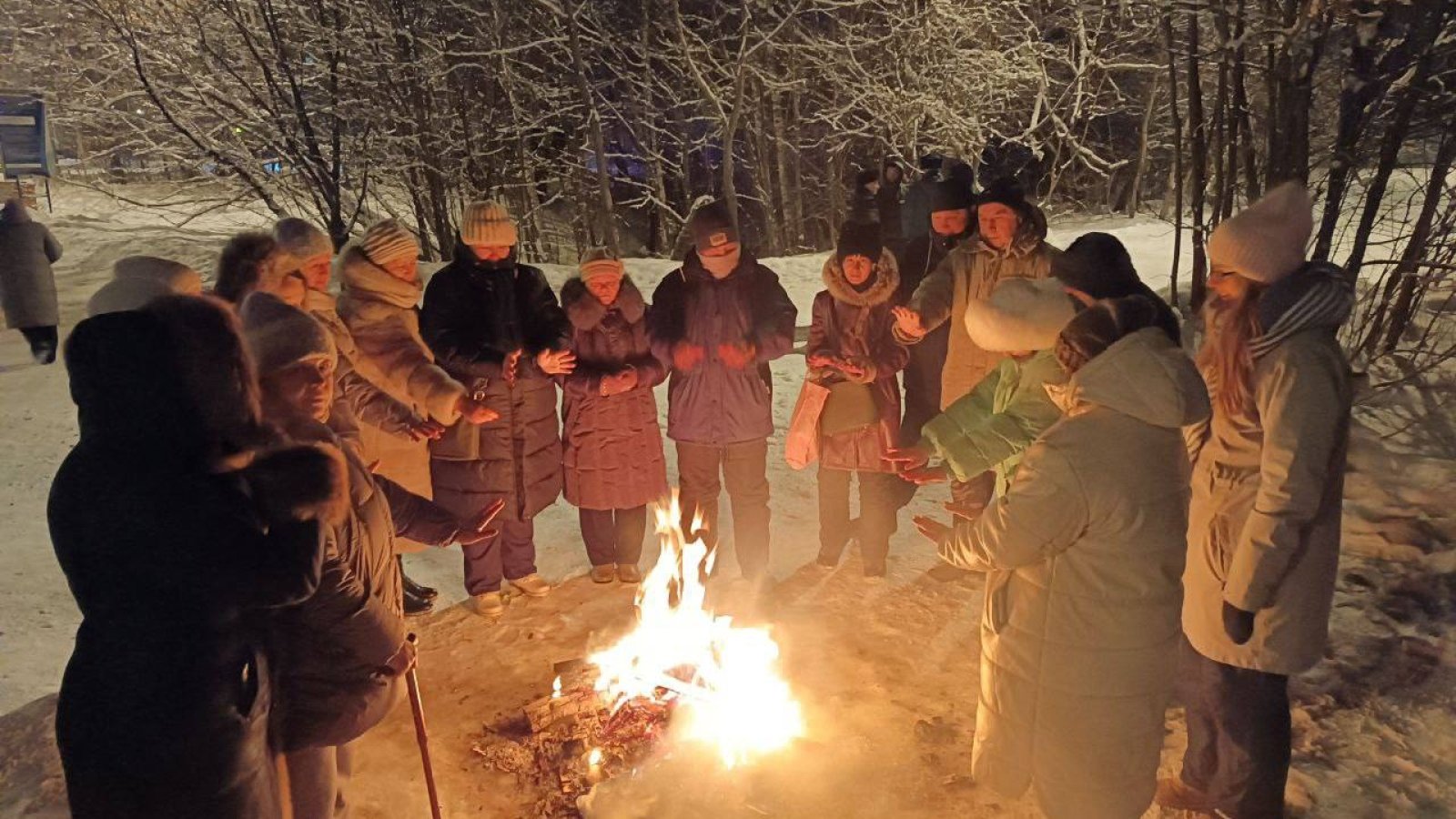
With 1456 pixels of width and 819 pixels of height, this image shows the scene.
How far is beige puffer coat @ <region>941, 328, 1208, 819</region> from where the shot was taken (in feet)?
8.32

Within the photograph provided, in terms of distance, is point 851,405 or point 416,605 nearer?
point 851,405

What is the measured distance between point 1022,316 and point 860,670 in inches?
78.0

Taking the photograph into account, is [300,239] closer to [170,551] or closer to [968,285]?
[170,551]

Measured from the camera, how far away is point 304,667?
242 cm

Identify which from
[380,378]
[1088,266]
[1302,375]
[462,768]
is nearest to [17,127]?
[380,378]

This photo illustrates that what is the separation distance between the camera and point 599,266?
191 inches

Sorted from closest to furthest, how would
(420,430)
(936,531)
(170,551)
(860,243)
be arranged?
(170,551), (936,531), (420,430), (860,243)

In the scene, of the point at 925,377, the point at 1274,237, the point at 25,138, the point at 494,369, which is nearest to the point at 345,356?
the point at 494,369

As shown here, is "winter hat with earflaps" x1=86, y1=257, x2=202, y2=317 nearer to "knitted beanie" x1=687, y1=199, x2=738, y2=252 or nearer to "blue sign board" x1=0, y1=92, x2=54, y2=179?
"knitted beanie" x1=687, y1=199, x2=738, y2=252

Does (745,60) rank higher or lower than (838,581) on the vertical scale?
higher

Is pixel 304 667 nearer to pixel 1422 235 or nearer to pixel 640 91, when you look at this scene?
pixel 1422 235

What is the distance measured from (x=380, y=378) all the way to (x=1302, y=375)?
3989 millimetres

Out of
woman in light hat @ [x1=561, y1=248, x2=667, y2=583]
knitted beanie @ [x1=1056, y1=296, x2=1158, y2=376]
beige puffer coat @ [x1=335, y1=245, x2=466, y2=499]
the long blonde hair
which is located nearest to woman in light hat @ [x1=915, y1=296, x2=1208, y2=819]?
knitted beanie @ [x1=1056, y1=296, x2=1158, y2=376]

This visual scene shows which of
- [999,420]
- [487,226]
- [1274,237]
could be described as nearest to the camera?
[1274,237]
